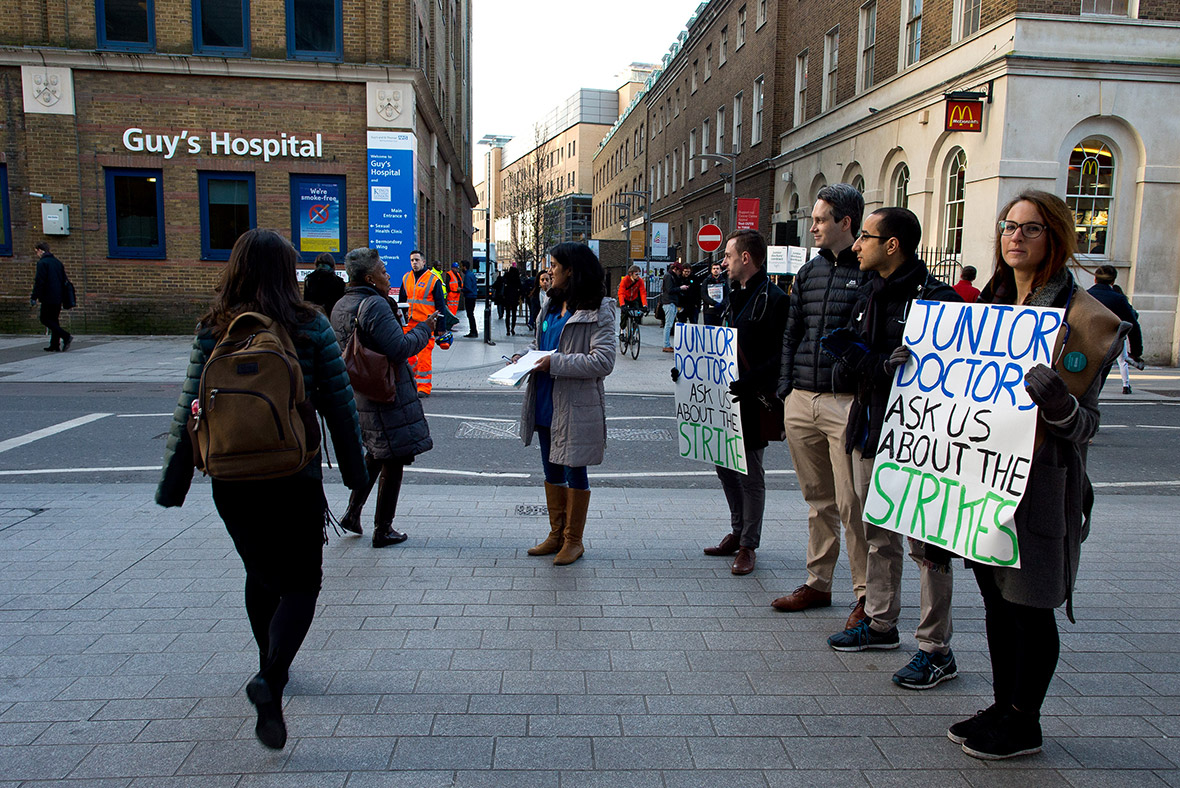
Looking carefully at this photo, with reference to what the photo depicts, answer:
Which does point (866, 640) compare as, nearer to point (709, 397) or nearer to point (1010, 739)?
point (1010, 739)

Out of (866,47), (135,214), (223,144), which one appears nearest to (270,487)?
(223,144)

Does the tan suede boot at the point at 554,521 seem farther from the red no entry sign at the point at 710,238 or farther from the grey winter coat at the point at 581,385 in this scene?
the red no entry sign at the point at 710,238

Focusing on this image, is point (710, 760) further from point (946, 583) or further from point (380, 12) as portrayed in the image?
point (380, 12)

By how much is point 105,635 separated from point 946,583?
376cm

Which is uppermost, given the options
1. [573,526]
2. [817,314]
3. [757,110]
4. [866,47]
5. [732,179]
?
[757,110]

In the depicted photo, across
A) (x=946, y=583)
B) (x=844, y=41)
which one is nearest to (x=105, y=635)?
(x=946, y=583)

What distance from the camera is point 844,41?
2475 cm

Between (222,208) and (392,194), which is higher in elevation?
(392,194)

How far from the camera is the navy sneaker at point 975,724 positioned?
2.98 metres

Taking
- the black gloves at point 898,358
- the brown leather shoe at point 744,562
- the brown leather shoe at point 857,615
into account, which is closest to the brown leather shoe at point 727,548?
the brown leather shoe at point 744,562

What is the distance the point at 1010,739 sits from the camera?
9.57 feet

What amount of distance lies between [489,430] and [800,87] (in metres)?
24.0

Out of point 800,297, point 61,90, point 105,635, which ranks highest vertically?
point 61,90

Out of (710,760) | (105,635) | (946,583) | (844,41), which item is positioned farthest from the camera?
(844,41)
